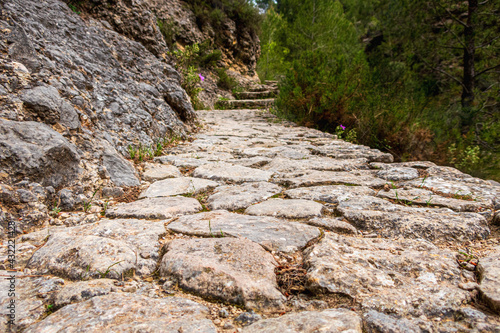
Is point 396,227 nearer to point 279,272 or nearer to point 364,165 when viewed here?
point 279,272

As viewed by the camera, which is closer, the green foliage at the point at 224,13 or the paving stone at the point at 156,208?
the paving stone at the point at 156,208

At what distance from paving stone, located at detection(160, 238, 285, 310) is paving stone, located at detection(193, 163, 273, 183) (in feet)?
3.43

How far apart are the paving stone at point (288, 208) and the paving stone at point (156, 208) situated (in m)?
0.38

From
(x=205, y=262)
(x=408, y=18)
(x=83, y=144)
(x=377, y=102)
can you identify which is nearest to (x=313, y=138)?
(x=377, y=102)

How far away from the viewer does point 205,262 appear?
0.99 meters

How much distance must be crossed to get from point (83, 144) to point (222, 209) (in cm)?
109

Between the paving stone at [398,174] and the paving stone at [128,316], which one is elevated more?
the paving stone at [398,174]

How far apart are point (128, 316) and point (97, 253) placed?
1.25 ft

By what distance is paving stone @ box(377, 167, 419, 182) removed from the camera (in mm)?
2069

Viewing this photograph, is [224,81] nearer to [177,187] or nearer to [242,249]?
[177,187]

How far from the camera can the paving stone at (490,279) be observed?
0.78 metres

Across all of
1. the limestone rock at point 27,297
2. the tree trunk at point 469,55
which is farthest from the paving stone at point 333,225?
the tree trunk at point 469,55

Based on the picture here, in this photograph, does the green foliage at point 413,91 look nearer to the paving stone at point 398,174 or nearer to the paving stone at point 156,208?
the paving stone at point 398,174

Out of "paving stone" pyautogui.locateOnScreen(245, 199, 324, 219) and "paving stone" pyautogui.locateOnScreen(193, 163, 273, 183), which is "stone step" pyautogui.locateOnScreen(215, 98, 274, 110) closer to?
"paving stone" pyautogui.locateOnScreen(193, 163, 273, 183)
